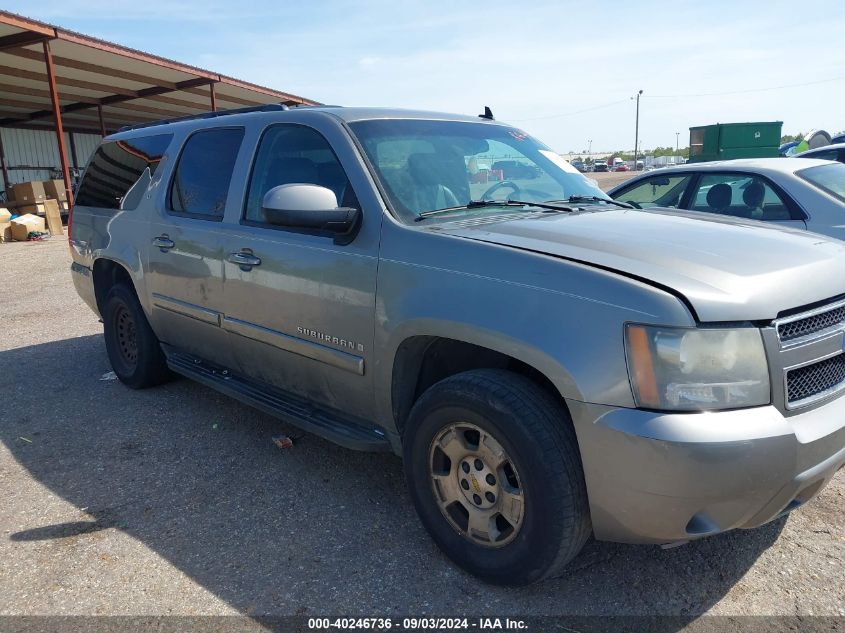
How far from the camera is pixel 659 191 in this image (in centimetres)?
657

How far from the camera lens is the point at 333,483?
3486 millimetres

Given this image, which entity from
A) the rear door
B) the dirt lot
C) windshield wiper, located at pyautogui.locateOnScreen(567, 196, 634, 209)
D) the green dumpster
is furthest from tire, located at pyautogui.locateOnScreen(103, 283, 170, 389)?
the green dumpster

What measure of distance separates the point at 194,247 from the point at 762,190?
4.75 meters

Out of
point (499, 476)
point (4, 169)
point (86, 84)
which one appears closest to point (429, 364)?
point (499, 476)

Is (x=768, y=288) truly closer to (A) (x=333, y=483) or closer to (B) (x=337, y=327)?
(B) (x=337, y=327)

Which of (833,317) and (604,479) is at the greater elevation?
(833,317)

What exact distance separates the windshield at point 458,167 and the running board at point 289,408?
3.39 ft

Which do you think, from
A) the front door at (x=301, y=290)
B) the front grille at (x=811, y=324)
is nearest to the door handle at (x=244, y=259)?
the front door at (x=301, y=290)

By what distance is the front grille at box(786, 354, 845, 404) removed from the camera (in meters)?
2.18

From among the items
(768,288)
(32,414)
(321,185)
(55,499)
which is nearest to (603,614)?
(768,288)

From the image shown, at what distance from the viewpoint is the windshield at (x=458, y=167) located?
3.11 meters

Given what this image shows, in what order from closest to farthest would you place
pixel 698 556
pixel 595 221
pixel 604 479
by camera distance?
pixel 604 479 → pixel 698 556 → pixel 595 221

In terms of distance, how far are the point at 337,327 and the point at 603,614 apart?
162 cm

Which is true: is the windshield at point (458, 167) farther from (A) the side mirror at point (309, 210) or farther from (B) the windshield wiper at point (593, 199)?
(A) the side mirror at point (309, 210)
